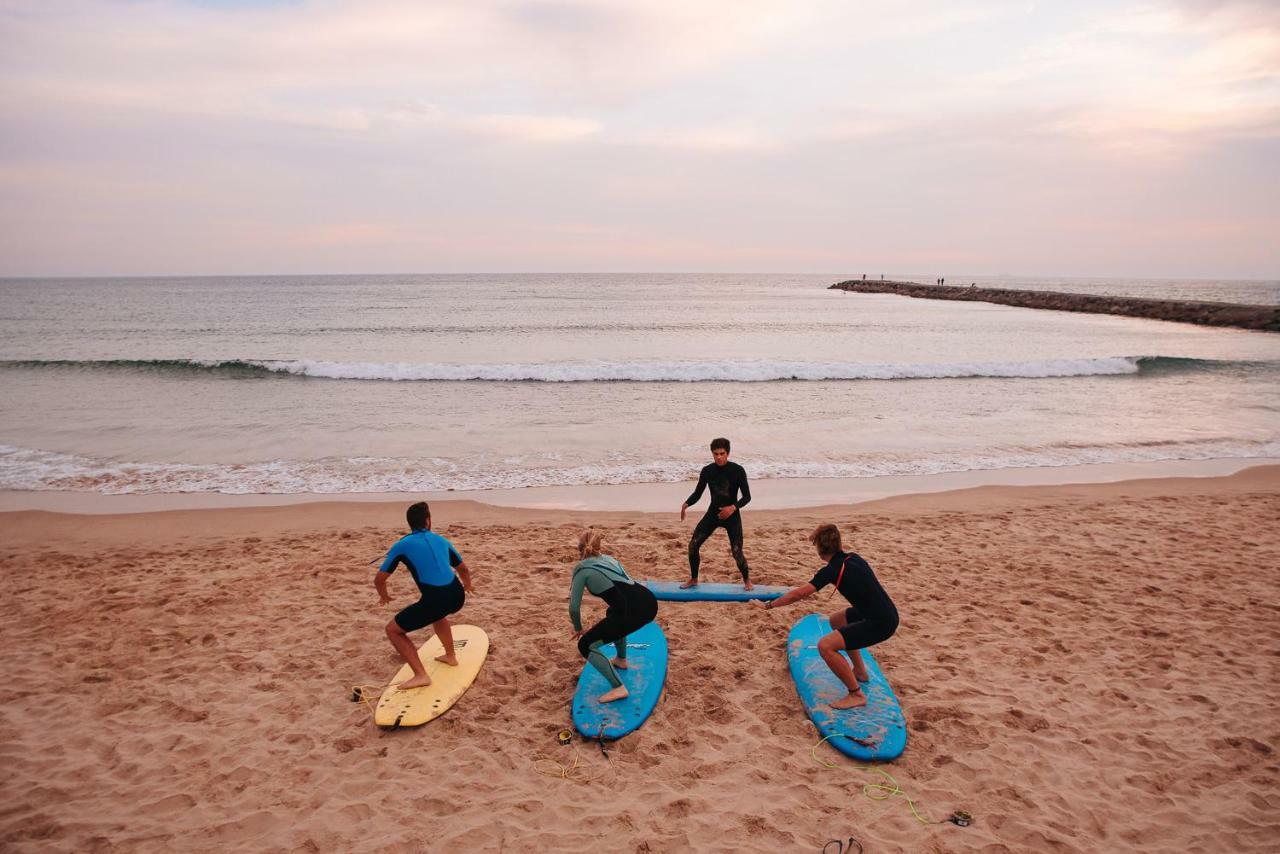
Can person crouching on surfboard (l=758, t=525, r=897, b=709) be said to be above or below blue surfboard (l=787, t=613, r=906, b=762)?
above

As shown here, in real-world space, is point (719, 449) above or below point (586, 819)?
above

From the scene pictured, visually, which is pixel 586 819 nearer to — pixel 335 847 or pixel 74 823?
pixel 335 847

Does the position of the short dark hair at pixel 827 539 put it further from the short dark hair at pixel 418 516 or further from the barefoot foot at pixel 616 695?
the short dark hair at pixel 418 516

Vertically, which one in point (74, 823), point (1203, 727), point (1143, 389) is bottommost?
point (74, 823)

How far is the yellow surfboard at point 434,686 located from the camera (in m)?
5.07

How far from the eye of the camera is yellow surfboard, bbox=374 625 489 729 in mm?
5066

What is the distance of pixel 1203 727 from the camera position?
4.97 metres

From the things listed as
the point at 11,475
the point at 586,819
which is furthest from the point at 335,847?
the point at 11,475

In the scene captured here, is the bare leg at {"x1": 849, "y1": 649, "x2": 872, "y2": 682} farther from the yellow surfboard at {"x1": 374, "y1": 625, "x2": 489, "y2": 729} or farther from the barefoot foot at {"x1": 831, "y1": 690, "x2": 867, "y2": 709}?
the yellow surfboard at {"x1": 374, "y1": 625, "x2": 489, "y2": 729}

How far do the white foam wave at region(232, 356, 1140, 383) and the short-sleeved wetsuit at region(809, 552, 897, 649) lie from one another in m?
18.8

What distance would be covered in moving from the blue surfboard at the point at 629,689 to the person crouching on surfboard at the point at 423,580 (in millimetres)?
1361

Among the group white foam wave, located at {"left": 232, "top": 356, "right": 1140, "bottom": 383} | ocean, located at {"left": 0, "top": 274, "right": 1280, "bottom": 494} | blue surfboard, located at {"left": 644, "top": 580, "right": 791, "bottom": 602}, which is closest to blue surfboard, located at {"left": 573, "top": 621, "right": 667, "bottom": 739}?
blue surfboard, located at {"left": 644, "top": 580, "right": 791, "bottom": 602}

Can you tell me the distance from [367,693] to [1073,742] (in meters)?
5.90

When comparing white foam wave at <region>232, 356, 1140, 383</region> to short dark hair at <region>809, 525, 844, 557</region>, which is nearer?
short dark hair at <region>809, 525, 844, 557</region>
